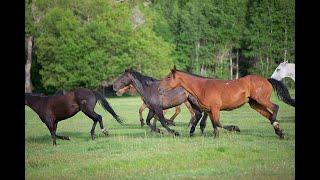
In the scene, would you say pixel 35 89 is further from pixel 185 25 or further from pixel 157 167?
pixel 157 167

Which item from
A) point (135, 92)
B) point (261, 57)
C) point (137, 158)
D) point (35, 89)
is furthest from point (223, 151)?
point (35, 89)

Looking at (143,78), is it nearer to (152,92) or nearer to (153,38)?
(152,92)

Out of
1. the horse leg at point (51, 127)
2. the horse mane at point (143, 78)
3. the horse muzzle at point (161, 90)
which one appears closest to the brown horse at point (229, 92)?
the horse muzzle at point (161, 90)

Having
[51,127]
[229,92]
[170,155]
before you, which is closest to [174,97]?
[229,92]

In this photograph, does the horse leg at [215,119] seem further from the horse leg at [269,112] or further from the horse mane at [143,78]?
the horse mane at [143,78]

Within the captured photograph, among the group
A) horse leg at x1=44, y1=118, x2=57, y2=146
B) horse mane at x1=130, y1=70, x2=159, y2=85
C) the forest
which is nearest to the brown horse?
the forest

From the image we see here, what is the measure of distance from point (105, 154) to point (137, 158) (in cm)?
67

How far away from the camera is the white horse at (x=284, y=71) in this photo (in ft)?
36.5

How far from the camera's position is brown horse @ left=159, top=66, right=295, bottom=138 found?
10.4 m

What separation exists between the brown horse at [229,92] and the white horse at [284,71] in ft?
2.26

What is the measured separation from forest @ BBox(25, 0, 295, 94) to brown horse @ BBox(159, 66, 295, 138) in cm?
96

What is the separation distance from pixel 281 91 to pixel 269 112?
44cm

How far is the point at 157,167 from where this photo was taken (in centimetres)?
870

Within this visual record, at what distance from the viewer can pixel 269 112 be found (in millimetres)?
10422
